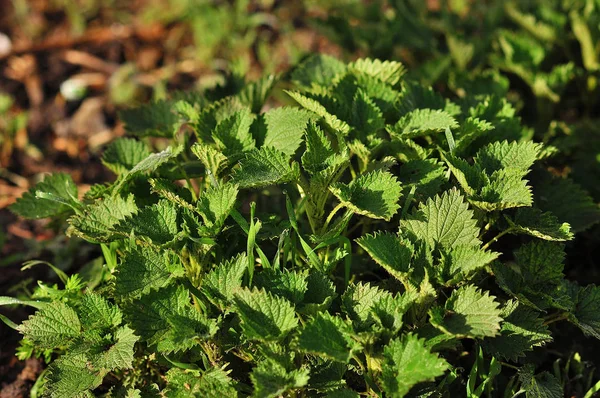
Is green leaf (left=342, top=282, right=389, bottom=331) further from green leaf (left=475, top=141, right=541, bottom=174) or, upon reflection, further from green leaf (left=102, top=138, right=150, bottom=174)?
green leaf (left=102, top=138, right=150, bottom=174)

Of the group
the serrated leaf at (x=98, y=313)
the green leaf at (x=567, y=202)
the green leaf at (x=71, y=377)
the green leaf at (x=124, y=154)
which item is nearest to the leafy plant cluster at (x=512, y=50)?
the green leaf at (x=567, y=202)

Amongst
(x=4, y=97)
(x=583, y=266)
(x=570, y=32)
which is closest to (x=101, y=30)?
(x=4, y=97)

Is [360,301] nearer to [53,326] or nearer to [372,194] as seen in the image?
[372,194]

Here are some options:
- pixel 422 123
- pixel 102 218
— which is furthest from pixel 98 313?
pixel 422 123

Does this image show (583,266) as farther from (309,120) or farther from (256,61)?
(256,61)

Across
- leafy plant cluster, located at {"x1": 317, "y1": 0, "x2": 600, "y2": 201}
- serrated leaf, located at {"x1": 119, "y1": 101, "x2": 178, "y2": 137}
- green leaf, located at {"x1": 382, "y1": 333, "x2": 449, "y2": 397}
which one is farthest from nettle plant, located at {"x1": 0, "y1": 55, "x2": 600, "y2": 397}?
leafy plant cluster, located at {"x1": 317, "y1": 0, "x2": 600, "y2": 201}
